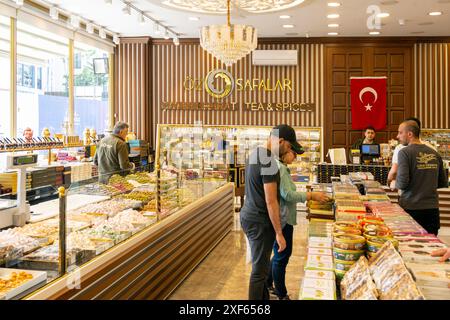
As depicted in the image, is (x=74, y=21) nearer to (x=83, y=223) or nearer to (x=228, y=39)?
(x=228, y=39)

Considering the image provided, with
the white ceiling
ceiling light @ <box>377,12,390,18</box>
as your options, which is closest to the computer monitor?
the white ceiling

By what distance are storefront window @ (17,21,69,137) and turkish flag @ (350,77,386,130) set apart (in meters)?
5.94

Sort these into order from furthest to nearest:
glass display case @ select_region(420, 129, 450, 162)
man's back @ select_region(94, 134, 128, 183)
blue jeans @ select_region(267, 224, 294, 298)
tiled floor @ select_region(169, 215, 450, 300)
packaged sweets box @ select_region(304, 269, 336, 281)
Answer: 1. glass display case @ select_region(420, 129, 450, 162)
2. man's back @ select_region(94, 134, 128, 183)
3. tiled floor @ select_region(169, 215, 450, 300)
4. blue jeans @ select_region(267, 224, 294, 298)
5. packaged sweets box @ select_region(304, 269, 336, 281)

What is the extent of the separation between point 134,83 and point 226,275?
668cm

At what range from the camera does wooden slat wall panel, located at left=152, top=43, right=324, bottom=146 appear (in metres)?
10.1

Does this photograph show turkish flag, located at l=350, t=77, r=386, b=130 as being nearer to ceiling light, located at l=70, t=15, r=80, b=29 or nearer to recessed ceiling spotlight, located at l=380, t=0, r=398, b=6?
recessed ceiling spotlight, located at l=380, t=0, r=398, b=6

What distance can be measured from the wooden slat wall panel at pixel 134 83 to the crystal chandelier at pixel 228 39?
Answer: 404cm

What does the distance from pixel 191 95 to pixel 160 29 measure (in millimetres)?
1804

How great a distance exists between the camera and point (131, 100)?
1044 cm

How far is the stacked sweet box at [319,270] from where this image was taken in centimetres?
193

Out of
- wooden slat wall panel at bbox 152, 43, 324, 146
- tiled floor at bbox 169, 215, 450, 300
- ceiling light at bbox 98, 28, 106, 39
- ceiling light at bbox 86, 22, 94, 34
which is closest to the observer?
tiled floor at bbox 169, 215, 450, 300

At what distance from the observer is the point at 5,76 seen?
7.12 metres
